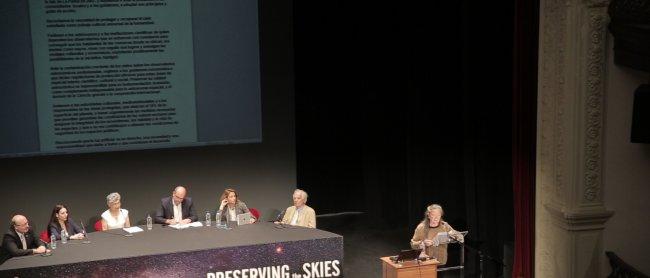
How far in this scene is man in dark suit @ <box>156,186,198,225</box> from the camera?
7430mm

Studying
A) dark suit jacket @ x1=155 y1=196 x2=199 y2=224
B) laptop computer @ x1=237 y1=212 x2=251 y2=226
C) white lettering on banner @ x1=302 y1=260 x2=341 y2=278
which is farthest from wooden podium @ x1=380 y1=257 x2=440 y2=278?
dark suit jacket @ x1=155 y1=196 x2=199 y2=224

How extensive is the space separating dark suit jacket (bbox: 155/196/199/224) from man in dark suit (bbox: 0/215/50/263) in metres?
1.25

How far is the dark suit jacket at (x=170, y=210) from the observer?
746 cm

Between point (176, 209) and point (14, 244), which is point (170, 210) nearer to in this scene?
point (176, 209)

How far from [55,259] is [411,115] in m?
4.49

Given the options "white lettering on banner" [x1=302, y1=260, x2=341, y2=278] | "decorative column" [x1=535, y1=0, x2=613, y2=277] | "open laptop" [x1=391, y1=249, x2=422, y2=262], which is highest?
"decorative column" [x1=535, y1=0, x2=613, y2=277]

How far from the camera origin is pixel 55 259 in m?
6.06

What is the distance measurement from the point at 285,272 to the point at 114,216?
190cm

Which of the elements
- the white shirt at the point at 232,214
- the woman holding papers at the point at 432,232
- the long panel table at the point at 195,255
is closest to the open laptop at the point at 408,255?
the woman holding papers at the point at 432,232

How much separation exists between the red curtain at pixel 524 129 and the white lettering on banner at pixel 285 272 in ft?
5.87

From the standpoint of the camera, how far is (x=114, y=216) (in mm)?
7352

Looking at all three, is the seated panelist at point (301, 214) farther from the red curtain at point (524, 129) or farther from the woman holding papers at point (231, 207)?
the red curtain at point (524, 129)

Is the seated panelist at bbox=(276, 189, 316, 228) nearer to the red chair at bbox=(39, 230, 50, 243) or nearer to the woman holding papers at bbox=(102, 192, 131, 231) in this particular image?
the woman holding papers at bbox=(102, 192, 131, 231)

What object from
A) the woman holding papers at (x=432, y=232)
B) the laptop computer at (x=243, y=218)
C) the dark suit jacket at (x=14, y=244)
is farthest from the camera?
the laptop computer at (x=243, y=218)
